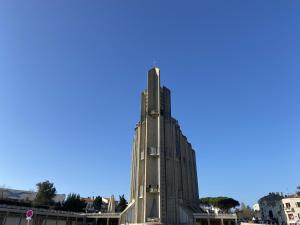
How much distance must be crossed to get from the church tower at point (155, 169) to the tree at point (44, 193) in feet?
113

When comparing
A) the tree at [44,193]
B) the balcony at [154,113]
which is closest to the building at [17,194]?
the tree at [44,193]

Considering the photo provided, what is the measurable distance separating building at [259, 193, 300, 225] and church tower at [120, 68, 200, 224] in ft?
89.2

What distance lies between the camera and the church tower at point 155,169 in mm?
58000

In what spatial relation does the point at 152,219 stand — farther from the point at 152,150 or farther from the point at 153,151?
the point at 152,150

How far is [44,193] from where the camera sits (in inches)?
3386

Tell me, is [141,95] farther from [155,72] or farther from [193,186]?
[193,186]

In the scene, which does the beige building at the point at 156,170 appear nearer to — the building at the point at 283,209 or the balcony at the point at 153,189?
the balcony at the point at 153,189

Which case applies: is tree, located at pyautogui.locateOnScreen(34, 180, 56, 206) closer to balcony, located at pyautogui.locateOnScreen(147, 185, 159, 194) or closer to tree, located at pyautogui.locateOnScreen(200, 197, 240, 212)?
balcony, located at pyautogui.locateOnScreen(147, 185, 159, 194)

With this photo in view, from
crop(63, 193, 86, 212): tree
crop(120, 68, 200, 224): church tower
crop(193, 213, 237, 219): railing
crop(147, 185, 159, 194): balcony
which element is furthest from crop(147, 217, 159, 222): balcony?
crop(63, 193, 86, 212): tree

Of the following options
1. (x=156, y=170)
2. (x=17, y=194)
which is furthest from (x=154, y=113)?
(x=17, y=194)

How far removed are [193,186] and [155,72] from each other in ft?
138

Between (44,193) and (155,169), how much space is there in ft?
149

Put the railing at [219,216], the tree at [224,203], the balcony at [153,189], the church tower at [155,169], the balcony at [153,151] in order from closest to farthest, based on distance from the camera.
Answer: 1. the church tower at [155,169]
2. the balcony at [153,189]
3. the balcony at [153,151]
4. the railing at [219,216]
5. the tree at [224,203]

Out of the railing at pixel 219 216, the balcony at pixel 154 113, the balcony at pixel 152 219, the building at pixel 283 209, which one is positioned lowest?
the balcony at pixel 152 219
